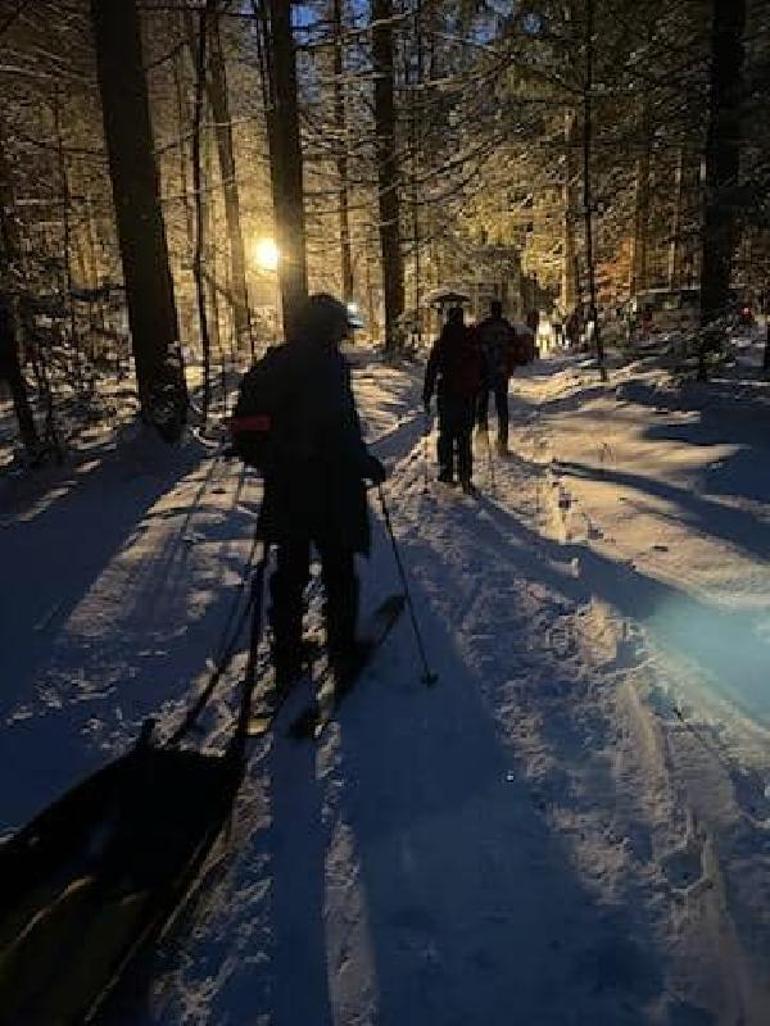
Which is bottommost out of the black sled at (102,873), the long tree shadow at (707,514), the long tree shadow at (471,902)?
the long tree shadow at (471,902)

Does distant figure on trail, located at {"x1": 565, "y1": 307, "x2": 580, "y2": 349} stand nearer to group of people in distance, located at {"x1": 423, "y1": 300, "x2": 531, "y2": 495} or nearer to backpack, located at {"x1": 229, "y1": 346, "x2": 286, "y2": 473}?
group of people in distance, located at {"x1": 423, "y1": 300, "x2": 531, "y2": 495}

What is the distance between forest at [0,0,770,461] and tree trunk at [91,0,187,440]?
0.09 ft

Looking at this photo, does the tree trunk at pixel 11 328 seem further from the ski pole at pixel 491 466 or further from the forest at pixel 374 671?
the ski pole at pixel 491 466

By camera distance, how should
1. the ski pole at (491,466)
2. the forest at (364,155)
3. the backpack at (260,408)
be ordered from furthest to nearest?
the forest at (364,155) → the ski pole at (491,466) → the backpack at (260,408)

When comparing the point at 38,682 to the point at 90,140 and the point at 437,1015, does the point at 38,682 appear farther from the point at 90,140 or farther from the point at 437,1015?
the point at 90,140

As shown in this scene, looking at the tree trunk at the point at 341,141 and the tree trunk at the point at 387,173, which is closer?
the tree trunk at the point at 341,141

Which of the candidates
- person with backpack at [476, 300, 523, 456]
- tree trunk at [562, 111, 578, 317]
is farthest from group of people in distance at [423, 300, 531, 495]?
tree trunk at [562, 111, 578, 317]

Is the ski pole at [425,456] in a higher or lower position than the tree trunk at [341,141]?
lower

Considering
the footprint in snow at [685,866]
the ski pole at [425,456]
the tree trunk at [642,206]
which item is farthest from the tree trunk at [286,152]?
the footprint in snow at [685,866]

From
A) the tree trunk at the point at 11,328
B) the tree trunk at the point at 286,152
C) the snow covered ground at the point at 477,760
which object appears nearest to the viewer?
the snow covered ground at the point at 477,760

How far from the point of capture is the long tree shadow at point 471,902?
253 cm

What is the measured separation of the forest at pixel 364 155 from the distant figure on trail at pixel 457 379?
3638mm

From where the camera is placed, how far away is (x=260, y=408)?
4.45 m

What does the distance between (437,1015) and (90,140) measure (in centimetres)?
3107
